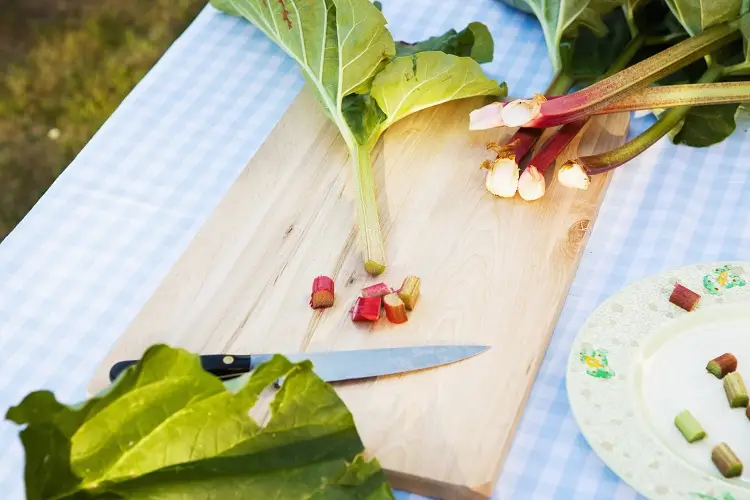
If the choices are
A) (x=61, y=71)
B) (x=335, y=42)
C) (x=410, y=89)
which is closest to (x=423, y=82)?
(x=410, y=89)

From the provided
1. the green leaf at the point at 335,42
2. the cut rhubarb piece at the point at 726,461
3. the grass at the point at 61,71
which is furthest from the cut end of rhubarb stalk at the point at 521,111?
the grass at the point at 61,71

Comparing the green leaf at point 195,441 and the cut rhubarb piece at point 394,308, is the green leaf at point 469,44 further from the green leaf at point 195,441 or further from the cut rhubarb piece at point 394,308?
the green leaf at point 195,441

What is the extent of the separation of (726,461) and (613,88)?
24.2 inches

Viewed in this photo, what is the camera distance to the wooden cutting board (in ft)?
4.04

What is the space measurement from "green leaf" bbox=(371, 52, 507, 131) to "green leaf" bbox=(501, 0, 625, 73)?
0.15 meters

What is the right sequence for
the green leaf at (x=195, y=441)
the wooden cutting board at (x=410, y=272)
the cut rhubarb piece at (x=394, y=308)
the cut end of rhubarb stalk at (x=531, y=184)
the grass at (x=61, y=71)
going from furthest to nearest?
1. the grass at (x=61, y=71)
2. the cut end of rhubarb stalk at (x=531, y=184)
3. the cut rhubarb piece at (x=394, y=308)
4. the wooden cutting board at (x=410, y=272)
5. the green leaf at (x=195, y=441)

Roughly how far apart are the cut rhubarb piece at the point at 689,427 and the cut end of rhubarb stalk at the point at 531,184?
42cm

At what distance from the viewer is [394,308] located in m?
1.33

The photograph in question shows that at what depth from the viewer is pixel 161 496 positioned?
105cm

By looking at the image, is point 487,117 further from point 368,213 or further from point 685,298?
point 685,298

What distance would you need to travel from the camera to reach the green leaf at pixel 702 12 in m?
1.51

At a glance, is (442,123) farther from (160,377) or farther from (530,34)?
(160,377)

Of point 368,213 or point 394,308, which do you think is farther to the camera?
point 368,213

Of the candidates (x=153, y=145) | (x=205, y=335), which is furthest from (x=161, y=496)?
(x=153, y=145)
